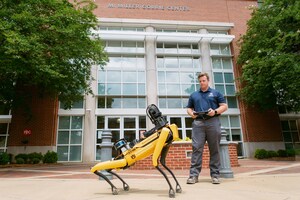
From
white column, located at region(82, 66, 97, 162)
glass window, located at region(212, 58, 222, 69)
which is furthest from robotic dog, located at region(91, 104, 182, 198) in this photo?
glass window, located at region(212, 58, 222, 69)

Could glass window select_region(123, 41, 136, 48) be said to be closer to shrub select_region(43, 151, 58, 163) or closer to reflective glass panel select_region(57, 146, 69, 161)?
reflective glass panel select_region(57, 146, 69, 161)

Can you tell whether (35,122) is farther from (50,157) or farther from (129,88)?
(129,88)

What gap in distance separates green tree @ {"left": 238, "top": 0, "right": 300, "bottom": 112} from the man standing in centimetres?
1067

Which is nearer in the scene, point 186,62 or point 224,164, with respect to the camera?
point 224,164

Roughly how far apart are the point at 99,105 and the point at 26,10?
806 centimetres

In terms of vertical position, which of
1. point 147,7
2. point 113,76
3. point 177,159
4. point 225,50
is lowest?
point 177,159

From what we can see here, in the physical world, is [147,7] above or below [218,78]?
above

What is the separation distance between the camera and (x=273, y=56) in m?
13.8

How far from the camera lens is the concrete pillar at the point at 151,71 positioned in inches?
651

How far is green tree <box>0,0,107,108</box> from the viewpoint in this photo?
9031 mm

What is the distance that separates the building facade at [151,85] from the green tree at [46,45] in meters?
2.91

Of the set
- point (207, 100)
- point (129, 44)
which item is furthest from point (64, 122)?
point (207, 100)

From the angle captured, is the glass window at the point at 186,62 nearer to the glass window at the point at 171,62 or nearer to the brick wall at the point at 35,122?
the glass window at the point at 171,62

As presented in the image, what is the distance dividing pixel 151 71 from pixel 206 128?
13.7 m
